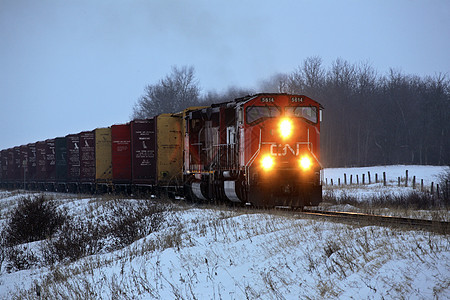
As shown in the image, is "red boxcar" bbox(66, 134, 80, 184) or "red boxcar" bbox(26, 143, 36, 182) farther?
"red boxcar" bbox(26, 143, 36, 182)

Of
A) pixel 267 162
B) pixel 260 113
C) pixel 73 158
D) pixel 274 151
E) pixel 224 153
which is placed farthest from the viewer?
pixel 73 158

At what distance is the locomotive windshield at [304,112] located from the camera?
16516 millimetres

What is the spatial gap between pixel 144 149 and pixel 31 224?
27.2 feet

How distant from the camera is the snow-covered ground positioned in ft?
21.2

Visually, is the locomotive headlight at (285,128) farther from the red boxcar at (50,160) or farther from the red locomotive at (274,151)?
the red boxcar at (50,160)

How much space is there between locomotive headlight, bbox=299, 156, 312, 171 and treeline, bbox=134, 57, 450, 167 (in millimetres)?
50841

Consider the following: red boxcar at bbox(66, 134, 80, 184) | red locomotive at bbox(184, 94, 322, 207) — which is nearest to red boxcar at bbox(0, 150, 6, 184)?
red boxcar at bbox(66, 134, 80, 184)

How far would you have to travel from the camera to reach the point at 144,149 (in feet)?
84.7

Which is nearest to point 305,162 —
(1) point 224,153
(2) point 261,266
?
(1) point 224,153

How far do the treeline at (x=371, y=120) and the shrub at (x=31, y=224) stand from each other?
51117mm

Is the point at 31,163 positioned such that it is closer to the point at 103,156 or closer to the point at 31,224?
the point at 103,156

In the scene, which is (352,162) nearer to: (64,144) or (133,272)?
(64,144)

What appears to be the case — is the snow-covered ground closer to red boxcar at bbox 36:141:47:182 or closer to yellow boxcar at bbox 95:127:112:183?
yellow boxcar at bbox 95:127:112:183

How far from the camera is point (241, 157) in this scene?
16.4m
